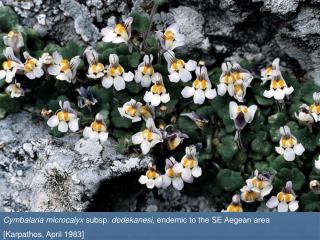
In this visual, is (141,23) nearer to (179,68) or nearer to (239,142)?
(179,68)

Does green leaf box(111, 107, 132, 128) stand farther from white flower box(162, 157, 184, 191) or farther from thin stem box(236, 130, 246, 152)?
thin stem box(236, 130, 246, 152)

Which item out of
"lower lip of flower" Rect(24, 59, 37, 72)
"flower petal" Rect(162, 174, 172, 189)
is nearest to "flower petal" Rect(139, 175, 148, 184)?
"flower petal" Rect(162, 174, 172, 189)

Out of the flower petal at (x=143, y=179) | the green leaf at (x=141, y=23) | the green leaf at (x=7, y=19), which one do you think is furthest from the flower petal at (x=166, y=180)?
the green leaf at (x=7, y=19)

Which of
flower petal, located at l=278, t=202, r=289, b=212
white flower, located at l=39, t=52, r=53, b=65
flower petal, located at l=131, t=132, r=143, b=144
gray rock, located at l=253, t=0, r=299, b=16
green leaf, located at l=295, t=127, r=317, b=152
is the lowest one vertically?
flower petal, located at l=278, t=202, r=289, b=212

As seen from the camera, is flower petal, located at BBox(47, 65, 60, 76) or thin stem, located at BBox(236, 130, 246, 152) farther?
flower petal, located at BBox(47, 65, 60, 76)

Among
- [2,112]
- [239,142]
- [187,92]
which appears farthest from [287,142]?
[2,112]
